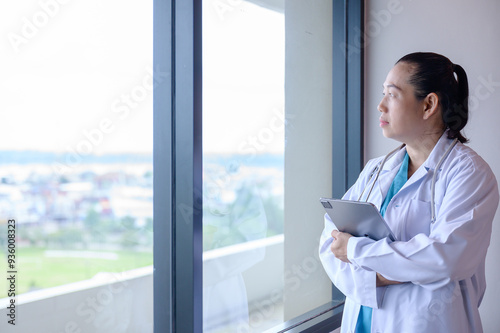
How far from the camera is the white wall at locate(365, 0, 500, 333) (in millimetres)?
2350

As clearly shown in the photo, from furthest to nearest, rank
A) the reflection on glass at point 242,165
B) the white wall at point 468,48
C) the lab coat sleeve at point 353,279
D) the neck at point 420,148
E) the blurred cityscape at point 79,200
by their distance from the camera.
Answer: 1. the white wall at point 468,48
2. the reflection on glass at point 242,165
3. the neck at point 420,148
4. the lab coat sleeve at point 353,279
5. the blurred cityscape at point 79,200

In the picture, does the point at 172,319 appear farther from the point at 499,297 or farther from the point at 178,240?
the point at 499,297

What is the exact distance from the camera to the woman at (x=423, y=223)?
136 cm

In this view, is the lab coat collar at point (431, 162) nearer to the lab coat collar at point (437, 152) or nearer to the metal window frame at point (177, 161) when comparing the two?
the lab coat collar at point (437, 152)

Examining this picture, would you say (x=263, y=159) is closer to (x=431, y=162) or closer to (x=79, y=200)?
(x=431, y=162)

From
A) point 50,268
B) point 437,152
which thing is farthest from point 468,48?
point 50,268

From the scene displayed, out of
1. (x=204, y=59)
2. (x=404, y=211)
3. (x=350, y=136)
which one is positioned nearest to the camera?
(x=404, y=211)

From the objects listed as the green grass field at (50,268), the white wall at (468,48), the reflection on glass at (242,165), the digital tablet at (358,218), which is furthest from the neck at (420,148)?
the green grass field at (50,268)

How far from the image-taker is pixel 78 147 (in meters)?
1.46

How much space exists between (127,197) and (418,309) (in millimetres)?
983

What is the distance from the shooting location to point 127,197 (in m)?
1.61

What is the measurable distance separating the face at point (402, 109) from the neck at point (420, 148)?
0.03m

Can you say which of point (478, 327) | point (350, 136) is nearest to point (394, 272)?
point (478, 327)

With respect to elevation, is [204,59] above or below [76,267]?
above
